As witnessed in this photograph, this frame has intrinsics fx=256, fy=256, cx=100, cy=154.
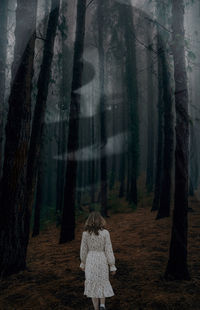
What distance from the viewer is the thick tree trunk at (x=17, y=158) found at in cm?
636

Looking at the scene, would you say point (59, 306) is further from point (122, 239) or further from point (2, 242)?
point (122, 239)

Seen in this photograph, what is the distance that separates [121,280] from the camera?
5922 mm

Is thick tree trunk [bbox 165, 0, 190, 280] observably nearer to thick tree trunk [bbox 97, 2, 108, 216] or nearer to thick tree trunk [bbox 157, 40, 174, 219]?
thick tree trunk [bbox 157, 40, 174, 219]

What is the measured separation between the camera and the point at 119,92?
2394 centimetres

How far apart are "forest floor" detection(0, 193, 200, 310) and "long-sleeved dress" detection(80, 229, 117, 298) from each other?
29.0 inches

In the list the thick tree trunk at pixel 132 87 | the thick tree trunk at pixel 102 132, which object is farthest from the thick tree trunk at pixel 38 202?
the thick tree trunk at pixel 132 87

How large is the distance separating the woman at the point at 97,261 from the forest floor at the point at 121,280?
2.31ft

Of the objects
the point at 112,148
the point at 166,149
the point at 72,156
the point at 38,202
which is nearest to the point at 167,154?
the point at 166,149

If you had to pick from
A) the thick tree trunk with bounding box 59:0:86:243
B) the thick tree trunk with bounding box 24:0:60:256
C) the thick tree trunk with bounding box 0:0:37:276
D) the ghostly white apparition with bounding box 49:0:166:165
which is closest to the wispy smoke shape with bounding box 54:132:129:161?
the ghostly white apparition with bounding box 49:0:166:165

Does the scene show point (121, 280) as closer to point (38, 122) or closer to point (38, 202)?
point (38, 122)

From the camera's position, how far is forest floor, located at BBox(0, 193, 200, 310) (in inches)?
193

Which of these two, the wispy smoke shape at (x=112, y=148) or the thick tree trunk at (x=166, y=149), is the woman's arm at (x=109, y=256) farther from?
the wispy smoke shape at (x=112, y=148)

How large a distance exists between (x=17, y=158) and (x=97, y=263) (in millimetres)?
3357

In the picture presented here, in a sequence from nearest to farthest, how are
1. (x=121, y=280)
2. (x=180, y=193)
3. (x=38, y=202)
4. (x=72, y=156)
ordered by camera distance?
(x=180, y=193), (x=121, y=280), (x=72, y=156), (x=38, y=202)
